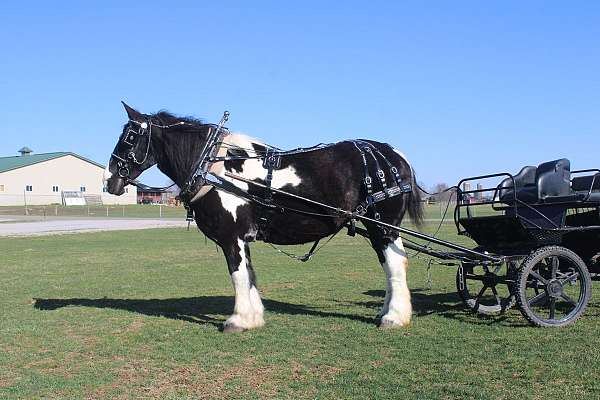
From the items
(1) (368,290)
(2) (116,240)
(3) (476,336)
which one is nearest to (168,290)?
(1) (368,290)

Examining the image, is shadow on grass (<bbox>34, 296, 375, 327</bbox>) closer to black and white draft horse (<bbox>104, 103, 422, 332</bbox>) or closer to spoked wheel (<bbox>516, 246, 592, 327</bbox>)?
black and white draft horse (<bbox>104, 103, 422, 332</bbox>)

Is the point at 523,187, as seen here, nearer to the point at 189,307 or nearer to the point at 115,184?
the point at 189,307

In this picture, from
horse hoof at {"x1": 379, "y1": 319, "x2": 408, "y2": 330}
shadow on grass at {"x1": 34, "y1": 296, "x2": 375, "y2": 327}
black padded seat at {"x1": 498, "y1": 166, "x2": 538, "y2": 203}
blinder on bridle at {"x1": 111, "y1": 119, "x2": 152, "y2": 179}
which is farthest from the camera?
shadow on grass at {"x1": 34, "y1": 296, "x2": 375, "y2": 327}

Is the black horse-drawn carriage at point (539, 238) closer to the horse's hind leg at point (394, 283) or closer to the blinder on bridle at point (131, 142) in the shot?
the horse's hind leg at point (394, 283)

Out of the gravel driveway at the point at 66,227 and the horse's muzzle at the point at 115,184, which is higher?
the horse's muzzle at the point at 115,184

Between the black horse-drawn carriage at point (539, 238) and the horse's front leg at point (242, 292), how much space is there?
2.65 meters

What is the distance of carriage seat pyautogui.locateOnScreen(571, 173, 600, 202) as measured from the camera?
7.87m

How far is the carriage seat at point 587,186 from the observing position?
25.8ft

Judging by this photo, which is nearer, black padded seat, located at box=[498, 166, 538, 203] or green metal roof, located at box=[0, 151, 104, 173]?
black padded seat, located at box=[498, 166, 538, 203]

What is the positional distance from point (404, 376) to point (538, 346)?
1.89m

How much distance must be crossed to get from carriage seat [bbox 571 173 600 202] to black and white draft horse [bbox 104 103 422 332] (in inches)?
90.3

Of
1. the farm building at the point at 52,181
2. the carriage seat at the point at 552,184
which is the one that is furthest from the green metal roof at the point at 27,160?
the carriage seat at the point at 552,184

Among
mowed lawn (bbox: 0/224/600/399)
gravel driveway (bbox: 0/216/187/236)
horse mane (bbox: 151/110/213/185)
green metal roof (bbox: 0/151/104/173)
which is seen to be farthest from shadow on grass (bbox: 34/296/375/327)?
green metal roof (bbox: 0/151/104/173)

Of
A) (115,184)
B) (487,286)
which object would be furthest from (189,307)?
(487,286)
